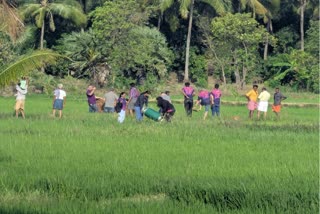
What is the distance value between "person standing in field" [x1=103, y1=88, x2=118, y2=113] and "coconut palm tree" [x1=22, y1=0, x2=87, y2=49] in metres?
15.8

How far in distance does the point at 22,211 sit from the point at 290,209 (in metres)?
2.49

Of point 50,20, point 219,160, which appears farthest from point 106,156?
point 50,20

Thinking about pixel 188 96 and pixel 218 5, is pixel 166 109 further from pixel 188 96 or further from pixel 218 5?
pixel 218 5

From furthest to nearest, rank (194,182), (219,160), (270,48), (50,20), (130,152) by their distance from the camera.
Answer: (270,48), (50,20), (130,152), (219,160), (194,182)

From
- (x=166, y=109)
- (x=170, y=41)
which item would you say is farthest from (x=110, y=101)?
(x=170, y=41)

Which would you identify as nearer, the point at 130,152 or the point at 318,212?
the point at 318,212

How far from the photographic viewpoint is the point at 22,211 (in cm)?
705

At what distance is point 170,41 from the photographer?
4512 centimetres

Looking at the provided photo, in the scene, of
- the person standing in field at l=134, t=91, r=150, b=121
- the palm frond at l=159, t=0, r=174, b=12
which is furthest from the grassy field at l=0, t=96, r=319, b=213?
the palm frond at l=159, t=0, r=174, b=12

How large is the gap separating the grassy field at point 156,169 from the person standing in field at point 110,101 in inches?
201

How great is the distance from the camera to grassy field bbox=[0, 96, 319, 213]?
7504mm

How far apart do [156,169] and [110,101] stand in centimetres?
1273

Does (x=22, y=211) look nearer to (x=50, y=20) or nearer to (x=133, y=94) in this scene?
(x=133, y=94)

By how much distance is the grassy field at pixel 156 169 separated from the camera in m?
7.50
